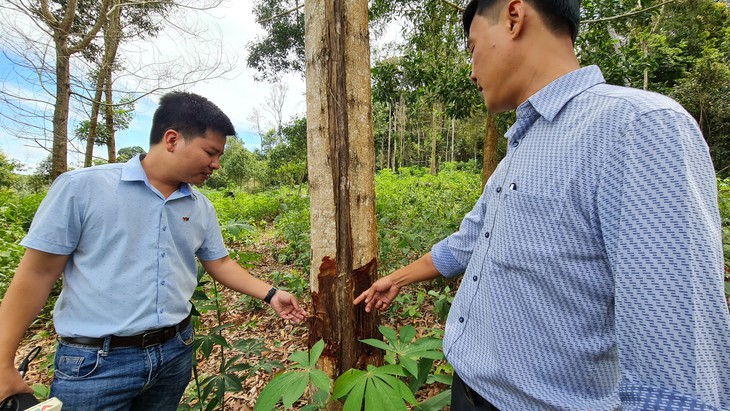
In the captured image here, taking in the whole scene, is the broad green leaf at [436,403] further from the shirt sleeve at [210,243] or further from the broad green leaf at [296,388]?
the shirt sleeve at [210,243]

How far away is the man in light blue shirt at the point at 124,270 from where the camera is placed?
115cm

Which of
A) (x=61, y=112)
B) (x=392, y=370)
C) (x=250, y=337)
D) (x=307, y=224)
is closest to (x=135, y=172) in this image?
(x=392, y=370)

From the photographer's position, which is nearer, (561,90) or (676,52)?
(561,90)

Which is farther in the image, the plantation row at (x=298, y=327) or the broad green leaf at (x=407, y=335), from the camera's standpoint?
the broad green leaf at (x=407, y=335)

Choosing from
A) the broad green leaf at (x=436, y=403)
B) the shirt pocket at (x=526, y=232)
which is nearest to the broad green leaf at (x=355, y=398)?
the broad green leaf at (x=436, y=403)

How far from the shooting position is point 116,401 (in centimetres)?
123

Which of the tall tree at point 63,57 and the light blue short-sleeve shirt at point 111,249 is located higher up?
the tall tree at point 63,57

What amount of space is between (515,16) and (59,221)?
1.61 meters

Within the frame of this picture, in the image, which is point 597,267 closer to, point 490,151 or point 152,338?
point 152,338

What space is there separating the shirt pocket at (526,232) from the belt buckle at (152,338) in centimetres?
132

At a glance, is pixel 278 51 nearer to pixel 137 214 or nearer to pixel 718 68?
pixel 137 214

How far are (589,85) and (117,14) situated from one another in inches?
283

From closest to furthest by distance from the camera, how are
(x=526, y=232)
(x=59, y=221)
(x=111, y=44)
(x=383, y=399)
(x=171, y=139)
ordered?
(x=526, y=232), (x=383, y=399), (x=59, y=221), (x=171, y=139), (x=111, y=44)

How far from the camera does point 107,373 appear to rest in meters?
1.20
